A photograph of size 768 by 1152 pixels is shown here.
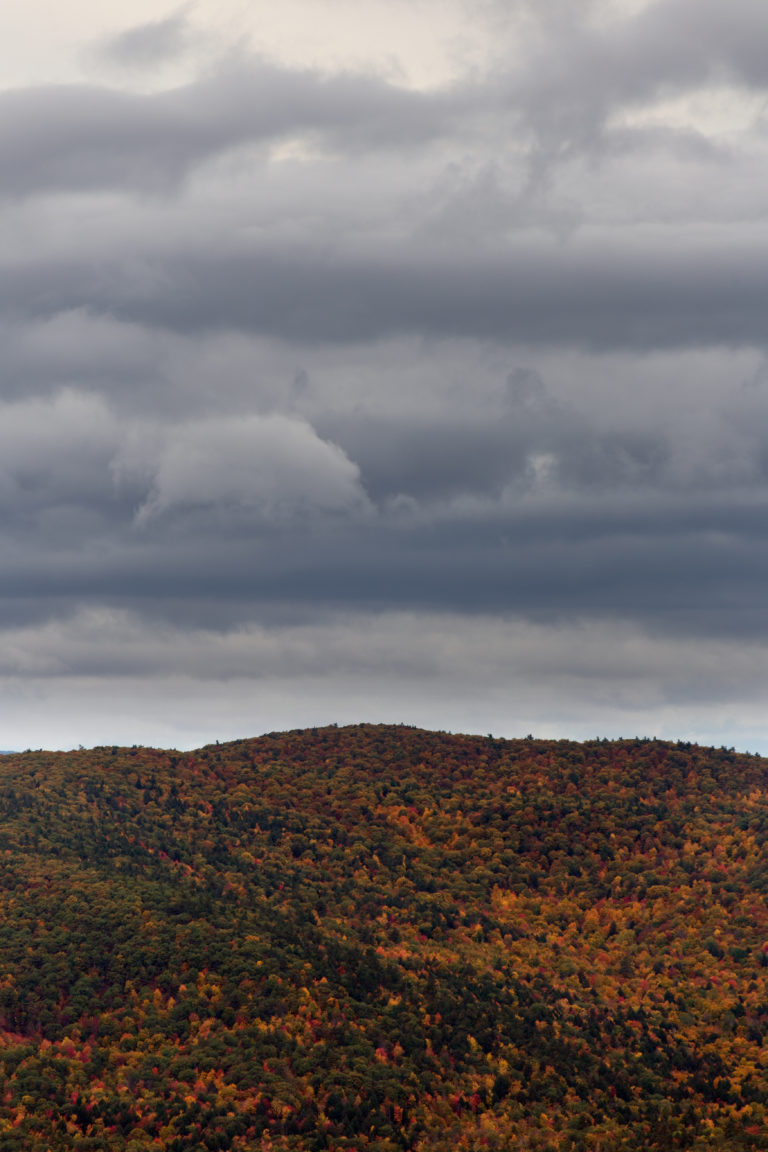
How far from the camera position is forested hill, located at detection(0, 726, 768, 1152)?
3201 inches

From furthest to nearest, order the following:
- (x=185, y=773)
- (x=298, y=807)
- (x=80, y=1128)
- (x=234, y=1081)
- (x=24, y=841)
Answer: (x=185, y=773) < (x=298, y=807) < (x=24, y=841) < (x=234, y=1081) < (x=80, y=1128)

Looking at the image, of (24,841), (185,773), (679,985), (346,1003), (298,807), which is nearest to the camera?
(346,1003)

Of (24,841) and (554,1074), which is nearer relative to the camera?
(554,1074)

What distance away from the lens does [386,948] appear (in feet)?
364

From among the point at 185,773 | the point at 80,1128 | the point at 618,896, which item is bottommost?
the point at 80,1128

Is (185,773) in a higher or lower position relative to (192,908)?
higher

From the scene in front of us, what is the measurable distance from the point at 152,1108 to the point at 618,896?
65.1 metres

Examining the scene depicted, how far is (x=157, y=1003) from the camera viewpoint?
308 feet

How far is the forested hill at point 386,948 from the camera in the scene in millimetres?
81312

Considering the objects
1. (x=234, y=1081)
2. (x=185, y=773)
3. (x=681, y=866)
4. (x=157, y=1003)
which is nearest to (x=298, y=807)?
(x=185, y=773)

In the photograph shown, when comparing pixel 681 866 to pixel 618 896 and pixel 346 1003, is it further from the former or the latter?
pixel 346 1003

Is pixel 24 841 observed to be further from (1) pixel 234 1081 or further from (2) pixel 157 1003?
(1) pixel 234 1081

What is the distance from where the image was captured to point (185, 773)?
16212 cm

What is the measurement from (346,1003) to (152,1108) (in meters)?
20.5
